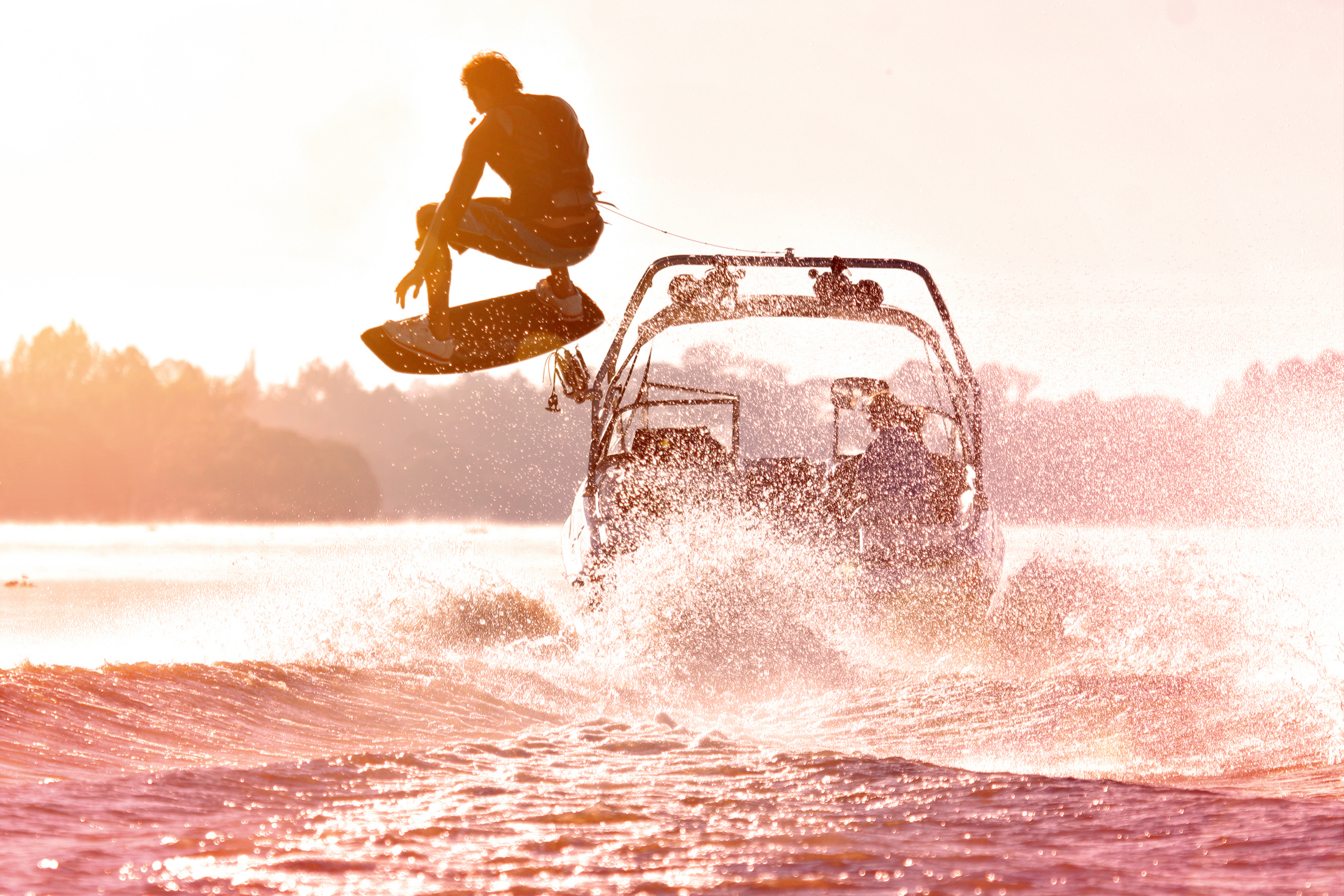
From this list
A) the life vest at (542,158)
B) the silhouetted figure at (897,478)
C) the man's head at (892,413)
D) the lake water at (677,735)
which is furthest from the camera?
the man's head at (892,413)

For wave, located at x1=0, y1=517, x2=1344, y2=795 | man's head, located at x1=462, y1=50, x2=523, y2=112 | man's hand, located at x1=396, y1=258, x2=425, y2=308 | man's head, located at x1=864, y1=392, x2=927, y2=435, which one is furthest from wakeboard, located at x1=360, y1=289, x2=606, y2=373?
man's head, located at x1=864, y1=392, x2=927, y2=435

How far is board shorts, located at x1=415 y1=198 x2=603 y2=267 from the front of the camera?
15.3 feet

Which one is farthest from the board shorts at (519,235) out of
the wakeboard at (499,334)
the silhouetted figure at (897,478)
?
the silhouetted figure at (897,478)

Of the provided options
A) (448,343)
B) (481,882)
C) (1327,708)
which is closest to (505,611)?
(448,343)

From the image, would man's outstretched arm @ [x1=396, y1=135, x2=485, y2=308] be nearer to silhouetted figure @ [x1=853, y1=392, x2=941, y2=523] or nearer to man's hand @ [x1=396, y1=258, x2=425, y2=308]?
man's hand @ [x1=396, y1=258, x2=425, y2=308]

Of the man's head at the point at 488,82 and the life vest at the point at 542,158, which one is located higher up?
the man's head at the point at 488,82

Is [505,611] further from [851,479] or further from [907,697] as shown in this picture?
[907,697]

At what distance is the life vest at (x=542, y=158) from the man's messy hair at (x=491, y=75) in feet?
0.27

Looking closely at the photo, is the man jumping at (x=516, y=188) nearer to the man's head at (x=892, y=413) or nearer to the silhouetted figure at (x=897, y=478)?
the silhouetted figure at (x=897, y=478)

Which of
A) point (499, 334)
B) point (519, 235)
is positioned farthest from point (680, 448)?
point (519, 235)

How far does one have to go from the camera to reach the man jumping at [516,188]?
14.8 ft

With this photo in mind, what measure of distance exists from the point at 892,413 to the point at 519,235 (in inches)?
204

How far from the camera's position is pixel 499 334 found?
5699mm

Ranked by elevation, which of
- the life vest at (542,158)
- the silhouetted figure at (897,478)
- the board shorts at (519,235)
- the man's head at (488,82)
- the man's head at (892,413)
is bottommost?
the silhouetted figure at (897,478)
